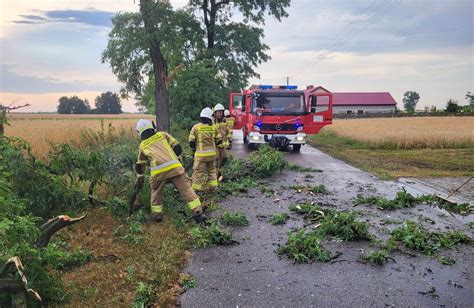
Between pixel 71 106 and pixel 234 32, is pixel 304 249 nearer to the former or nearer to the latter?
pixel 234 32

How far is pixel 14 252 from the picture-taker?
329 centimetres

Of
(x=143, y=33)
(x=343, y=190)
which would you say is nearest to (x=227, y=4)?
(x=143, y=33)

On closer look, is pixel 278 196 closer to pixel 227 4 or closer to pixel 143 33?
pixel 143 33

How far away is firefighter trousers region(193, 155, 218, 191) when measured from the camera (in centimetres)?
812

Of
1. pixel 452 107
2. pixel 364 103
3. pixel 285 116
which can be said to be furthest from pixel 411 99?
pixel 285 116

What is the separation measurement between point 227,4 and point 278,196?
72.6 ft

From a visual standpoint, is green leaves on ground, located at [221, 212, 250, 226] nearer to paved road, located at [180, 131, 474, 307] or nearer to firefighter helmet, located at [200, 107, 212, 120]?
paved road, located at [180, 131, 474, 307]

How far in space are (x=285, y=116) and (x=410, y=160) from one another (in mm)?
4959

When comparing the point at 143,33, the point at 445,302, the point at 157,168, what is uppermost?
the point at 143,33

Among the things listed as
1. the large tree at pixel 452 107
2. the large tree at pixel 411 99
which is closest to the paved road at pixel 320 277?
the large tree at pixel 452 107

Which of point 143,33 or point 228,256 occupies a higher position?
point 143,33

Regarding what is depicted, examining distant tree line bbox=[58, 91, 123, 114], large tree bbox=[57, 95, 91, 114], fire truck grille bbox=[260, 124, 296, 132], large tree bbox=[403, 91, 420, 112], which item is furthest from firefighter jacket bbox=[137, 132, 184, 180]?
large tree bbox=[403, 91, 420, 112]

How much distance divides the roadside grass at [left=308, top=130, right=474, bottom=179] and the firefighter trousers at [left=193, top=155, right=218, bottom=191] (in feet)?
16.9

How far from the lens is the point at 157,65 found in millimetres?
14445
